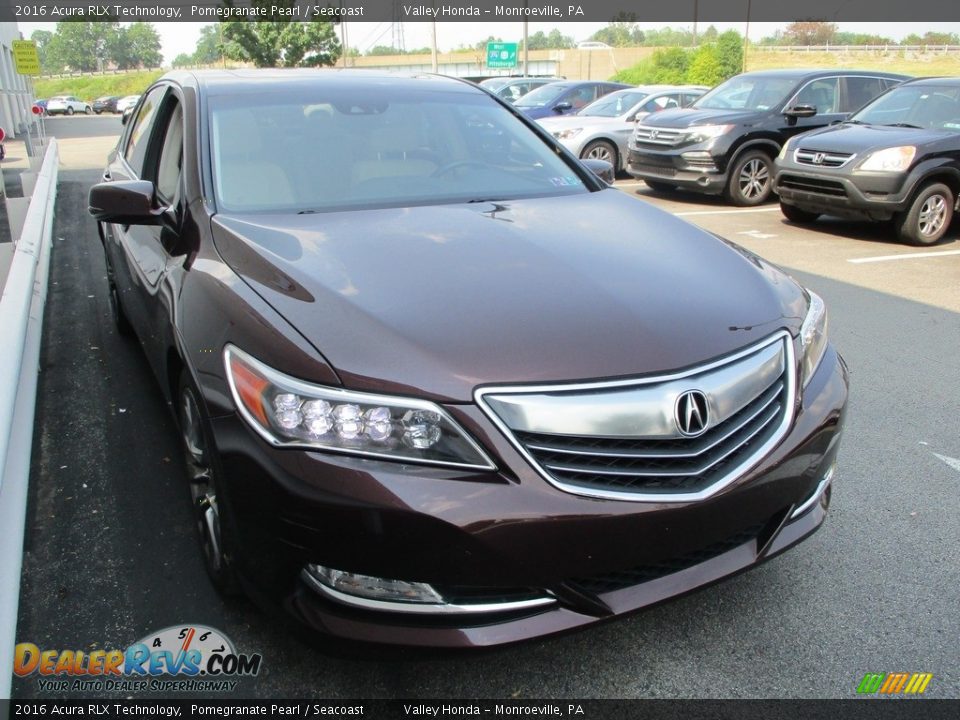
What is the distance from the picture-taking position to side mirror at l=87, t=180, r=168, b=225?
289 cm

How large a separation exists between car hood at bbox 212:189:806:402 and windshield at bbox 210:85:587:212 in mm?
194

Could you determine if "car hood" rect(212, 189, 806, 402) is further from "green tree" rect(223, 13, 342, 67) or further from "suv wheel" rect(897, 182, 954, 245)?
"green tree" rect(223, 13, 342, 67)

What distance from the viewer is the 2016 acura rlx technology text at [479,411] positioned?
184 centimetres

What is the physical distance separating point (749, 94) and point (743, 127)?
3.80ft

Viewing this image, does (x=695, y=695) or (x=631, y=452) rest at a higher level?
(x=631, y=452)

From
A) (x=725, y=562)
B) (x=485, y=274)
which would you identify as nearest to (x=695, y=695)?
(x=725, y=562)

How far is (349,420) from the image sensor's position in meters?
1.89

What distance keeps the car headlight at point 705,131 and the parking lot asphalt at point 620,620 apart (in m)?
6.46

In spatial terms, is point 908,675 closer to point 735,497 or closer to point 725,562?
point 725,562

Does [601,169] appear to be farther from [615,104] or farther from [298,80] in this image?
[615,104]

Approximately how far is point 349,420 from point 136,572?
132cm

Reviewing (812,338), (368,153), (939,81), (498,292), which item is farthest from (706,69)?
(498,292)

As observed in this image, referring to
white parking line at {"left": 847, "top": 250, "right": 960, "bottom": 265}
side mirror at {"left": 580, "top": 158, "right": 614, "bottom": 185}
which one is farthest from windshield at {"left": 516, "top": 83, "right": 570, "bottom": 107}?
side mirror at {"left": 580, "top": 158, "right": 614, "bottom": 185}

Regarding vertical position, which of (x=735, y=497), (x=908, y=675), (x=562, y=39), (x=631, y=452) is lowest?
(x=908, y=675)
